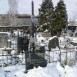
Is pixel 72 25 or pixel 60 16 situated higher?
pixel 60 16

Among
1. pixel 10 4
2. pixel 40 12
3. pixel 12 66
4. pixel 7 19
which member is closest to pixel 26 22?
pixel 7 19

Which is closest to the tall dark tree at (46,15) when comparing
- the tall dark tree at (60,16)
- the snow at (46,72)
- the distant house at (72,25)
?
the tall dark tree at (60,16)

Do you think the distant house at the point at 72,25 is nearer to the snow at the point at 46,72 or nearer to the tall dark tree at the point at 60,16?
the tall dark tree at the point at 60,16

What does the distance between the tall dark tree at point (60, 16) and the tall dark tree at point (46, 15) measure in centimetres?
108

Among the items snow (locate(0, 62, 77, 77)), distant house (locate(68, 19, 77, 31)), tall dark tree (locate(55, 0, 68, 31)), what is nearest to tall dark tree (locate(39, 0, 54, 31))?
tall dark tree (locate(55, 0, 68, 31))

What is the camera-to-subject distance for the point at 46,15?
52.1m

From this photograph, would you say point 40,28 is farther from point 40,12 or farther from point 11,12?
point 11,12

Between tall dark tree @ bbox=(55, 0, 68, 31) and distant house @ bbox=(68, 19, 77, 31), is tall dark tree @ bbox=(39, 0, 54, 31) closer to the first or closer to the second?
tall dark tree @ bbox=(55, 0, 68, 31)

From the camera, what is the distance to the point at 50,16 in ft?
169

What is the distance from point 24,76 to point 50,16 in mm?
41813

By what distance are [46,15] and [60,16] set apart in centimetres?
265

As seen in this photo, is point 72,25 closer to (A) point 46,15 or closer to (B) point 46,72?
(A) point 46,15

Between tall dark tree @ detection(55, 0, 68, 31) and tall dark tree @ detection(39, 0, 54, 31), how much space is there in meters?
1.08

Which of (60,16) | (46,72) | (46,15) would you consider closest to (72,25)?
(46,15)
